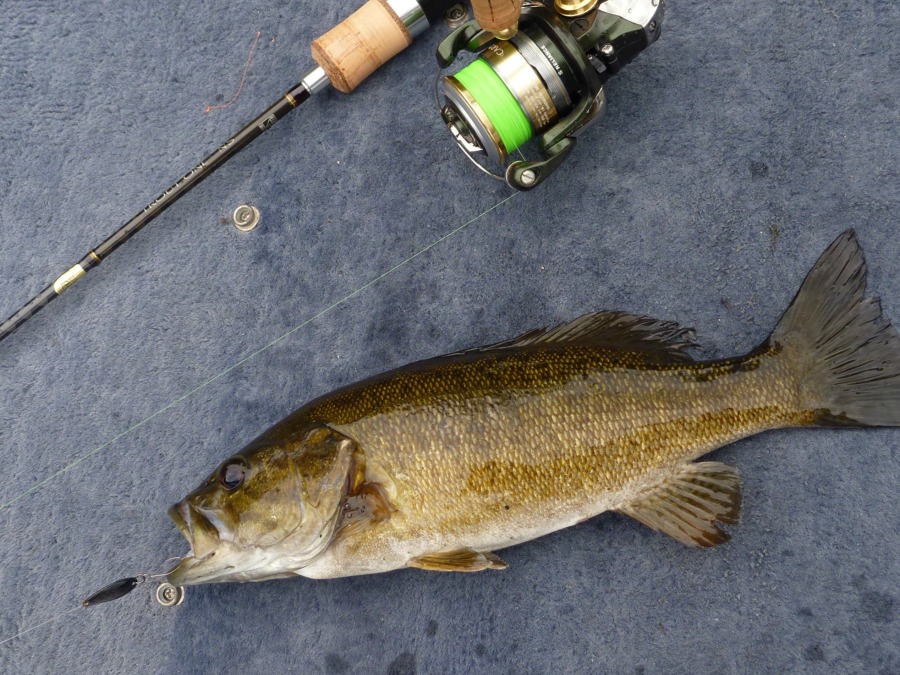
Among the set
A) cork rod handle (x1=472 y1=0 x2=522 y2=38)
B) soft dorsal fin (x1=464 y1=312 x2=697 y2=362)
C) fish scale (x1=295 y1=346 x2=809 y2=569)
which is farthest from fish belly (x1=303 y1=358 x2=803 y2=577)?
cork rod handle (x1=472 y1=0 x2=522 y2=38)

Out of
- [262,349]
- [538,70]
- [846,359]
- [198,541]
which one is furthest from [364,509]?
[846,359]

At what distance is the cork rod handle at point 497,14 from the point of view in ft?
4.64

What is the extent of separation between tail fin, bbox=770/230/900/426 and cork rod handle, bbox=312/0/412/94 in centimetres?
144

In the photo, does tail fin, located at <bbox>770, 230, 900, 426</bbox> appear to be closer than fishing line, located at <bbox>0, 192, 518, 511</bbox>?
Yes

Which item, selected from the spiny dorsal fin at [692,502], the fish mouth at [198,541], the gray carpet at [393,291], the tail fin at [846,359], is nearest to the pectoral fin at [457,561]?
the gray carpet at [393,291]

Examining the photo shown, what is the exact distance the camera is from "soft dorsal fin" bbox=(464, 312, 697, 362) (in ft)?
5.67

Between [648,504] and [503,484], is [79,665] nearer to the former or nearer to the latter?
[503,484]

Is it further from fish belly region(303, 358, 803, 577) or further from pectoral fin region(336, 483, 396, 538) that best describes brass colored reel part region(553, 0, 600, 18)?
pectoral fin region(336, 483, 396, 538)

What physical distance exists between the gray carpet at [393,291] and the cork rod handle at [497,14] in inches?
22.2

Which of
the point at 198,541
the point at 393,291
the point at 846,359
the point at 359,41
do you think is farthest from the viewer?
the point at 393,291

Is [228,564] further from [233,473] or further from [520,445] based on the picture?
[520,445]

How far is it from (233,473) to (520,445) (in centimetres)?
75

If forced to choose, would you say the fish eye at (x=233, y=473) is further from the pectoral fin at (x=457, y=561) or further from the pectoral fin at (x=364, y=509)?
the pectoral fin at (x=457, y=561)

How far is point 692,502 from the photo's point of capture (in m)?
1.69
